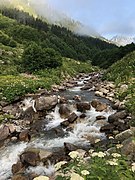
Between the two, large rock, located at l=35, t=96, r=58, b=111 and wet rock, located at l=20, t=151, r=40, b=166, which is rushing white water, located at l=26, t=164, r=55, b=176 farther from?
large rock, located at l=35, t=96, r=58, b=111

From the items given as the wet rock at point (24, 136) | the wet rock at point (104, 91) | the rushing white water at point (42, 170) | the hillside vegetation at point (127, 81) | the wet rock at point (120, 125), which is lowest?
the rushing white water at point (42, 170)

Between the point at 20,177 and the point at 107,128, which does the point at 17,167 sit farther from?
the point at 107,128

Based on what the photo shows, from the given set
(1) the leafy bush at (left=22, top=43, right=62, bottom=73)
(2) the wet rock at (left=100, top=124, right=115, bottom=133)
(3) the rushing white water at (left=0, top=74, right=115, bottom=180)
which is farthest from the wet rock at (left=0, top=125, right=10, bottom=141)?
(1) the leafy bush at (left=22, top=43, right=62, bottom=73)

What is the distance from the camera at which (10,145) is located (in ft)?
49.0

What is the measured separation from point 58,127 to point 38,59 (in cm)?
2332

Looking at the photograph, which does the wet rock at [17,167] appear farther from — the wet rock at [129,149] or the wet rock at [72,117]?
the wet rock at [72,117]

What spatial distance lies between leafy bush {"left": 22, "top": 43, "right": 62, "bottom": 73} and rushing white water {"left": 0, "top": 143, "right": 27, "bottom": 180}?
24.5 m

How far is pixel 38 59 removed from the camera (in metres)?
39.2

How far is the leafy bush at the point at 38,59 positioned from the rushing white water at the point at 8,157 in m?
24.5

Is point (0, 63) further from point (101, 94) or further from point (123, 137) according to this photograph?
point (123, 137)

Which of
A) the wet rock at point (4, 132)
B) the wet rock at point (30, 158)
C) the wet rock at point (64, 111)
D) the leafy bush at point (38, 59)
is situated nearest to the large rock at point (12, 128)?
the wet rock at point (4, 132)

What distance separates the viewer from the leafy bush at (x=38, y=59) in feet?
128

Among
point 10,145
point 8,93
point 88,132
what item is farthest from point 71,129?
point 8,93

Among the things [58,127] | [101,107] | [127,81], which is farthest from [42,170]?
[127,81]
